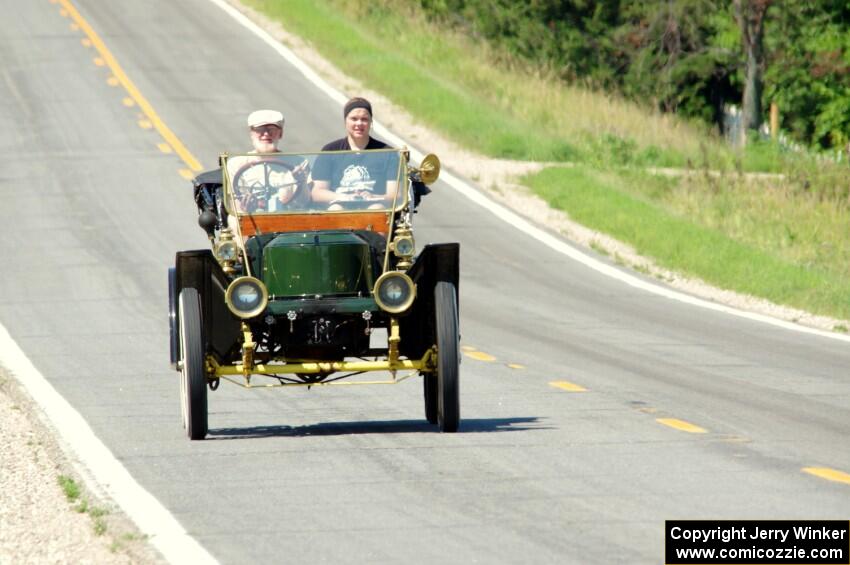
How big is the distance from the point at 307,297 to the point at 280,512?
274 centimetres

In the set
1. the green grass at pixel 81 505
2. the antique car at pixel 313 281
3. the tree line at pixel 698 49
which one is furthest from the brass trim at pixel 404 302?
the tree line at pixel 698 49

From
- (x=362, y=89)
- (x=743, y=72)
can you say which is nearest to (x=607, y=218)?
(x=362, y=89)

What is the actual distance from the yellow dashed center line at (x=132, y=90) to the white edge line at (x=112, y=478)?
17254 millimetres

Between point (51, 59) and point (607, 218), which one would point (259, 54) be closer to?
point (51, 59)

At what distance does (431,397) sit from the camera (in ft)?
37.6

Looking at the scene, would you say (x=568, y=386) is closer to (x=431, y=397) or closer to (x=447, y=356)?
(x=431, y=397)

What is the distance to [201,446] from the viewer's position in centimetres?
1048

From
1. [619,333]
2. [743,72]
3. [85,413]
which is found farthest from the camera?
[743,72]

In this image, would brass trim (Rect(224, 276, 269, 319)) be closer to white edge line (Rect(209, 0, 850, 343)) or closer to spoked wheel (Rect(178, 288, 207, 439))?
spoked wheel (Rect(178, 288, 207, 439))

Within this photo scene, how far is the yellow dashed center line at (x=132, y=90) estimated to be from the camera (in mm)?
31375

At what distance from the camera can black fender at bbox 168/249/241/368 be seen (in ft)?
35.6

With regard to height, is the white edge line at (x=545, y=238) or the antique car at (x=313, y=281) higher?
the antique car at (x=313, y=281)

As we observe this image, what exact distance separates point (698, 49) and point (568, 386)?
134ft

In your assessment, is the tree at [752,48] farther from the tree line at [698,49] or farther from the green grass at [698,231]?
the green grass at [698,231]
